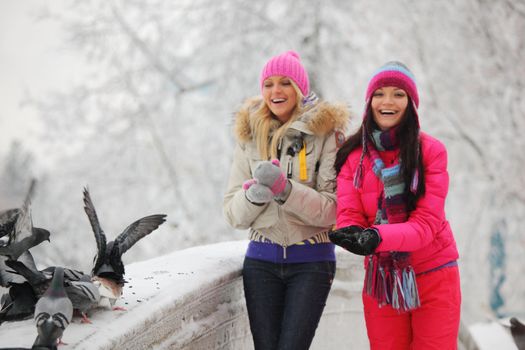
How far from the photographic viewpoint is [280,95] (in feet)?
8.86

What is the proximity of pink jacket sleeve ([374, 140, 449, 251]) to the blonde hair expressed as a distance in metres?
0.49

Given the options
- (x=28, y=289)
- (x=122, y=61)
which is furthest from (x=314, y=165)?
(x=122, y=61)

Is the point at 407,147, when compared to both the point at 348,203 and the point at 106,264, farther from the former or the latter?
the point at 106,264

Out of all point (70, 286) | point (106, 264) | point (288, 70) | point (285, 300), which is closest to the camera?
point (70, 286)

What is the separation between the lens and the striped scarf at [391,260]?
7.19 feet

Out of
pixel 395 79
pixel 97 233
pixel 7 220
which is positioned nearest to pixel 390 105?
pixel 395 79

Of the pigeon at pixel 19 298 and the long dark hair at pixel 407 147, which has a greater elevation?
the long dark hair at pixel 407 147

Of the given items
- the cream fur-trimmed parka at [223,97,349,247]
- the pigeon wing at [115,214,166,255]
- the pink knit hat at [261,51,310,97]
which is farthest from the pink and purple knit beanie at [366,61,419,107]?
the pigeon wing at [115,214,166,255]

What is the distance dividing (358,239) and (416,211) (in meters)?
0.31

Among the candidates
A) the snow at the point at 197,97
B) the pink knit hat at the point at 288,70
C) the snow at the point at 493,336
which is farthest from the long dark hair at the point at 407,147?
the snow at the point at 197,97

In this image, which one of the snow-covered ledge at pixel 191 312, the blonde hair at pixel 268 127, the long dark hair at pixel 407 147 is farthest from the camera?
the blonde hair at pixel 268 127

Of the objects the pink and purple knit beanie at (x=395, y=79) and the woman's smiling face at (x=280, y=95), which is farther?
the woman's smiling face at (x=280, y=95)

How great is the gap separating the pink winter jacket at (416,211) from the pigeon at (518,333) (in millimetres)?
1247

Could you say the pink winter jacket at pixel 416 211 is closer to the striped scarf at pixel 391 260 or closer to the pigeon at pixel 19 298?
the striped scarf at pixel 391 260
